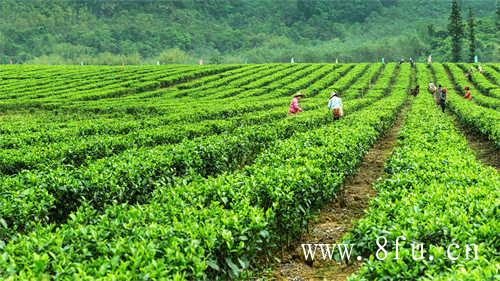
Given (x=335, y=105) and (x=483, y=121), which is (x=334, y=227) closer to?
(x=483, y=121)

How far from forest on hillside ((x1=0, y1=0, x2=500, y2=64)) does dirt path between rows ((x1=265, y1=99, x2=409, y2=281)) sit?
7557cm

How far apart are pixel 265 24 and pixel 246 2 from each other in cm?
1904

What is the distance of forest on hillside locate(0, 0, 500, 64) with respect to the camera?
9944cm

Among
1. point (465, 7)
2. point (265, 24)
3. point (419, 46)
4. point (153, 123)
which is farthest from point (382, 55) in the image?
point (153, 123)

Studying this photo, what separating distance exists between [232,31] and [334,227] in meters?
129

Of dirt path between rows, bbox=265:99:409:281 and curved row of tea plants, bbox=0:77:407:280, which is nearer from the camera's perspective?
curved row of tea plants, bbox=0:77:407:280

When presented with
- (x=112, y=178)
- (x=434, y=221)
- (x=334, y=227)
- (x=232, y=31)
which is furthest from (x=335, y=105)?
(x=232, y=31)

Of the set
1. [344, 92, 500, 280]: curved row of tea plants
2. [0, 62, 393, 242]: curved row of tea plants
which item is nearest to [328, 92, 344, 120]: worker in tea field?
[0, 62, 393, 242]: curved row of tea plants

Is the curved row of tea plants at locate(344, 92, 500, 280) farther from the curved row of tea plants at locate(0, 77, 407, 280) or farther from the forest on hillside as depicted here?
the forest on hillside

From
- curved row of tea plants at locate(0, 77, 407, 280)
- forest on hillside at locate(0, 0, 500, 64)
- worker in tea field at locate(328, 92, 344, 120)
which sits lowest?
forest on hillside at locate(0, 0, 500, 64)

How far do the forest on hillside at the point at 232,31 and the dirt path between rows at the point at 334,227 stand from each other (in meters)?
75.6

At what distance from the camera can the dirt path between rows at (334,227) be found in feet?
22.7

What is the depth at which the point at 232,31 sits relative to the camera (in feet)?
438

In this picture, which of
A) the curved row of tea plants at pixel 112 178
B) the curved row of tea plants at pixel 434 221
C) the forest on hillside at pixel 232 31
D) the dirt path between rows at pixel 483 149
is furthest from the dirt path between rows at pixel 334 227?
the forest on hillside at pixel 232 31
